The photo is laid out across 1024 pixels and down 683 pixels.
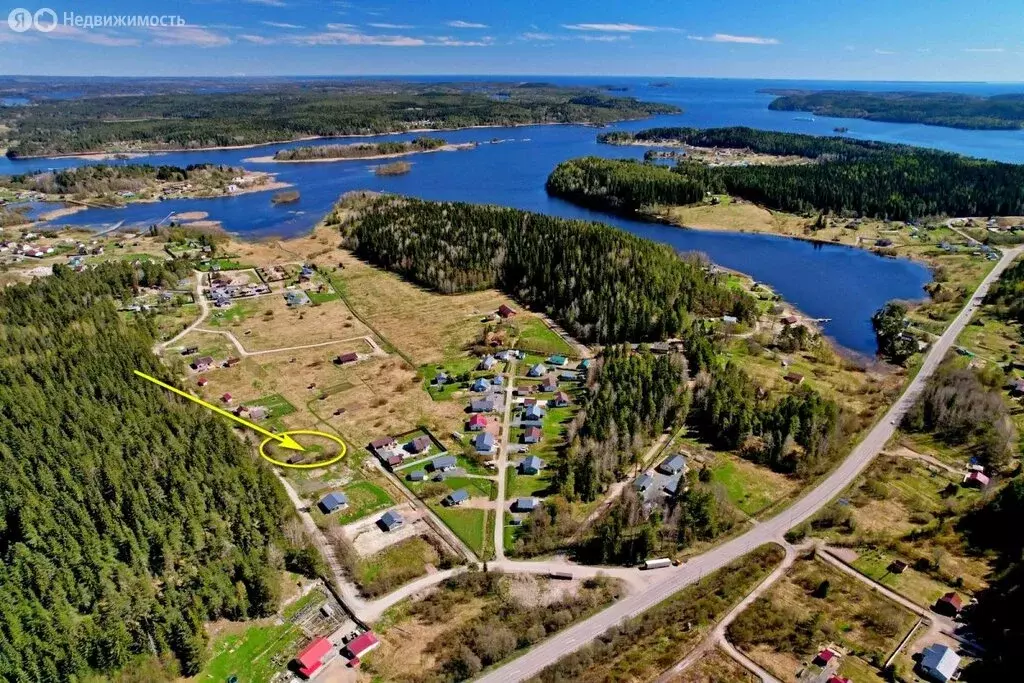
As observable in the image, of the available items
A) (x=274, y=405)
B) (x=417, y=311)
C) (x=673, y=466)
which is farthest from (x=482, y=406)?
(x=417, y=311)

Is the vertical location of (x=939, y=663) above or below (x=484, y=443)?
below

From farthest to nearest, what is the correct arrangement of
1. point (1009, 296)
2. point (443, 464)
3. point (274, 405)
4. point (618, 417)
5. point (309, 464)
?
point (1009, 296), point (274, 405), point (618, 417), point (309, 464), point (443, 464)

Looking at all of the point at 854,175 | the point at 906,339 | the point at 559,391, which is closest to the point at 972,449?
the point at 906,339

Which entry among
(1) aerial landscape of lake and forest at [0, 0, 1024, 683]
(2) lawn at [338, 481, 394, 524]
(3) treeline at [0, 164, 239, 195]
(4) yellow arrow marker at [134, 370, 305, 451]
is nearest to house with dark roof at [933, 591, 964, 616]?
(1) aerial landscape of lake and forest at [0, 0, 1024, 683]

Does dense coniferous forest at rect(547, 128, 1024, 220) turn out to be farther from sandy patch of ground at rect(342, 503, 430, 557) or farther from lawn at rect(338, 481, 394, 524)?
sandy patch of ground at rect(342, 503, 430, 557)

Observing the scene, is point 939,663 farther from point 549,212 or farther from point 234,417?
point 549,212

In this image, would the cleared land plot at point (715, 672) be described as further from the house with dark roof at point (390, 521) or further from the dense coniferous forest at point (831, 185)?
the dense coniferous forest at point (831, 185)
